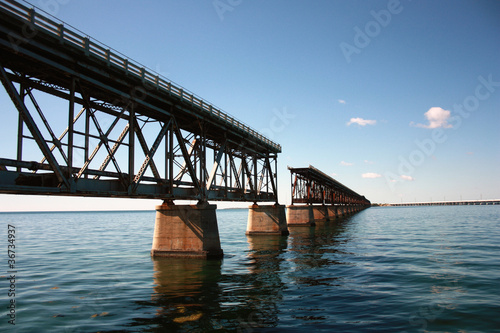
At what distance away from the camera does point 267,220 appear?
45188 millimetres

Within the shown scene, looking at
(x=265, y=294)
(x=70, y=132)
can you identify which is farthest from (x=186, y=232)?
(x=70, y=132)

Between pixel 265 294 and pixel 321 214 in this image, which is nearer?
pixel 265 294

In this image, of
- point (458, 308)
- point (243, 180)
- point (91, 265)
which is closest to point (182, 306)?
point (458, 308)

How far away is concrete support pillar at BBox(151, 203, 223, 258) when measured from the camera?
24078mm

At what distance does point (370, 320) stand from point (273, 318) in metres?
3.32

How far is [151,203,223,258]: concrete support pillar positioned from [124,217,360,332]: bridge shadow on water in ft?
2.27

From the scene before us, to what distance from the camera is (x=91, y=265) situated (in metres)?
25.2

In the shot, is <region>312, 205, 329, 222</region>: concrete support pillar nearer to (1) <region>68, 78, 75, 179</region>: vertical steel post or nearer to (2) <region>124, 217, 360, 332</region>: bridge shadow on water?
(2) <region>124, 217, 360, 332</region>: bridge shadow on water

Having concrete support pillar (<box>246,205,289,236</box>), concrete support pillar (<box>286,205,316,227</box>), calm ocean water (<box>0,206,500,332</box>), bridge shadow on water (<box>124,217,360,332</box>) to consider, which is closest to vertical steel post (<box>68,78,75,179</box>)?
calm ocean water (<box>0,206,500,332</box>)

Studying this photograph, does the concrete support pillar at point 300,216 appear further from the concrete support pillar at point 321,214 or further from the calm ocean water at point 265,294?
the calm ocean water at point 265,294

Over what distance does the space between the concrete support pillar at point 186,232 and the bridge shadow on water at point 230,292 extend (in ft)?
2.27

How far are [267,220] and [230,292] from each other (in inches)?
1166

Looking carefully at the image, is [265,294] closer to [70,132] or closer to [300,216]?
[70,132]

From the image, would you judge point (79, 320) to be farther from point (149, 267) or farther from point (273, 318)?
point (149, 267)
